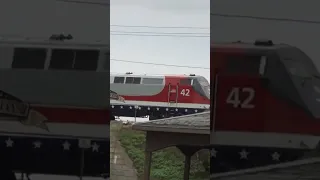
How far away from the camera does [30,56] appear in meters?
1.58

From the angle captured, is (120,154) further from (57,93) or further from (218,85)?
(218,85)

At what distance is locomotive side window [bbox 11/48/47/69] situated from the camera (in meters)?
1.58

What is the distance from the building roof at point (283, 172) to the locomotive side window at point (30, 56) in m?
0.77

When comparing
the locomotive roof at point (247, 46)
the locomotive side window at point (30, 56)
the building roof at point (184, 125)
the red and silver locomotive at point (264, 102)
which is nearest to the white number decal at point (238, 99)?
the red and silver locomotive at point (264, 102)

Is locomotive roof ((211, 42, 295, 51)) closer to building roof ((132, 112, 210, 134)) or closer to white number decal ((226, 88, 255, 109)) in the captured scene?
white number decal ((226, 88, 255, 109))

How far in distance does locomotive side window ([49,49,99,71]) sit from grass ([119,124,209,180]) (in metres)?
0.59

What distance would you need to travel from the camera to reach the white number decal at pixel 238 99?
1503 mm

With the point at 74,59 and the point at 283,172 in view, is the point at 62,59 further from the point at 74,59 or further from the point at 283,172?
the point at 283,172

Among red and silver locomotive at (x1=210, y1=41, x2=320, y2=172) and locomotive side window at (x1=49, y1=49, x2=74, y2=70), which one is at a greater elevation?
locomotive side window at (x1=49, y1=49, x2=74, y2=70)

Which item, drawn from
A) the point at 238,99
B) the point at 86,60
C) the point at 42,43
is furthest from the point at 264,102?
the point at 42,43

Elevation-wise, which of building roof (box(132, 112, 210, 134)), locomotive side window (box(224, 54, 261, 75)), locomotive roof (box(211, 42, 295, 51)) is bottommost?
building roof (box(132, 112, 210, 134))

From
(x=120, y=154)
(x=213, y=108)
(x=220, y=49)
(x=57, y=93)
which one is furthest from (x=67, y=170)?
(x=220, y=49)

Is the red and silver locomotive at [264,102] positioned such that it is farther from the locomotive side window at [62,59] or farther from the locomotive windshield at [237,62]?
the locomotive side window at [62,59]

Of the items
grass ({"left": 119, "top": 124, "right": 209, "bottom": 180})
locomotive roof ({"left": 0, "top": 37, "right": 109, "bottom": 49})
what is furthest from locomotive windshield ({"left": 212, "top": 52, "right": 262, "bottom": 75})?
grass ({"left": 119, "top": 124, "right": 209, "bottom": 180})
